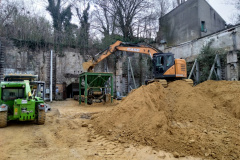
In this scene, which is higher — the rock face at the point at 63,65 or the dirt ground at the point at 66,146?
the rock face at the point at 63,65

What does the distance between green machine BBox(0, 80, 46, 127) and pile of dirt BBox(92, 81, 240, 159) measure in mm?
2499

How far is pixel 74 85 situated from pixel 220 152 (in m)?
14.9

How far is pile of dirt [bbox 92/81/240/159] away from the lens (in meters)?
4.52

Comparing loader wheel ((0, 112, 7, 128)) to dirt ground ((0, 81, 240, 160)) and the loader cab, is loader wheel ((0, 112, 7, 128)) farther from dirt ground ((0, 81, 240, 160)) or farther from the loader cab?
the loader cab

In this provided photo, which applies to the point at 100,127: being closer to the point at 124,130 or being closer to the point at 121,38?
the point at 124,130

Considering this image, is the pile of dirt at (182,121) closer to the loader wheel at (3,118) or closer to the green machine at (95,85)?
the loader wheel at (3,118)

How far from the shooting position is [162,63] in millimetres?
9719

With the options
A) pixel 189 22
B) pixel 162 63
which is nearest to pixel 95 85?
pixel 162 63

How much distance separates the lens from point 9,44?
15422mm

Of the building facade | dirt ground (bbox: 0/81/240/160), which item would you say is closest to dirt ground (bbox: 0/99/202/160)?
dirt ground (bbox: 0/81/240/160)

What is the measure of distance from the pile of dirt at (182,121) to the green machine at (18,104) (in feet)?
8.20

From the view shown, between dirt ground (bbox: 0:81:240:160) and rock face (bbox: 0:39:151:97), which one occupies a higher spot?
rock face (bbox: 0:39:151:97)

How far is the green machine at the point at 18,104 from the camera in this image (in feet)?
22.7

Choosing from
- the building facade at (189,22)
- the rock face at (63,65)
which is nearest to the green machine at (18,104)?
the rock face at (63,65)
